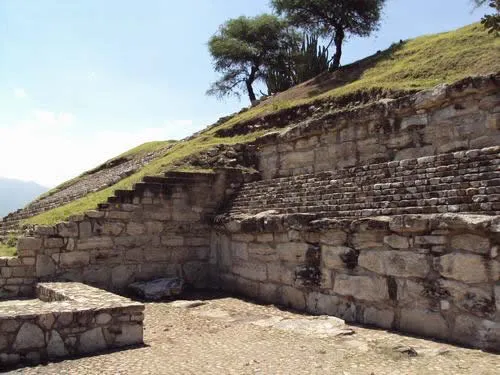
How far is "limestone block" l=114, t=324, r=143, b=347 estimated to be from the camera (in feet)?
18.8

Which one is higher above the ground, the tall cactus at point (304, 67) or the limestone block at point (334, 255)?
the tall cactus at point (304, 67)

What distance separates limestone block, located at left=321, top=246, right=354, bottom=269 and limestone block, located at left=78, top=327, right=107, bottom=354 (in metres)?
3.43

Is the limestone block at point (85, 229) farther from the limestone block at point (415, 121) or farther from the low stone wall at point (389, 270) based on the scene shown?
the limestone block at point (415, 121)

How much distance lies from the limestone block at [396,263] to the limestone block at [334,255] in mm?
295

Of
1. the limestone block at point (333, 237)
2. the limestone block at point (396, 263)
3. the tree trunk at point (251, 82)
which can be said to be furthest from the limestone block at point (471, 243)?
the tree trunk at point (251, 82)

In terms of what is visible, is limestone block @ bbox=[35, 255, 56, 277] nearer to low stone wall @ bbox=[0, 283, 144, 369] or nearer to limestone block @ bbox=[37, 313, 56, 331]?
low stone wall @ bbox=[0, 283, 144, 369]

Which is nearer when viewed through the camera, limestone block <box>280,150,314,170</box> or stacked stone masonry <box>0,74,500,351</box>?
stacked stone masonry <box>0,74,500,351</box>

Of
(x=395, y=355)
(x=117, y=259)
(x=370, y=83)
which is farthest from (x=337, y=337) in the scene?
(x=370, y=83)

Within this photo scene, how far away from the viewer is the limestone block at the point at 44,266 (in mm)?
8727

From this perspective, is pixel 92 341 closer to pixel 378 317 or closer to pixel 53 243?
pixel 378 317

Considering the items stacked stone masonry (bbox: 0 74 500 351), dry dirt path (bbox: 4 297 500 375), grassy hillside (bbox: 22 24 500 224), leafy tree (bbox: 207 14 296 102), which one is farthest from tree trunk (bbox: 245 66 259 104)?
dry dirt path (bbox: 4 297 500 375)

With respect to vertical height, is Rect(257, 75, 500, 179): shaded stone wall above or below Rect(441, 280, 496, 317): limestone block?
above

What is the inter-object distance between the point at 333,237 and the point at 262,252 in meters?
1.91

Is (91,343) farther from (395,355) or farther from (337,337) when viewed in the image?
(395,355)
